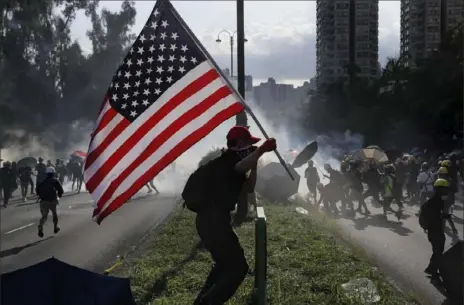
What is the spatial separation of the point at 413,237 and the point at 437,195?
4.03m

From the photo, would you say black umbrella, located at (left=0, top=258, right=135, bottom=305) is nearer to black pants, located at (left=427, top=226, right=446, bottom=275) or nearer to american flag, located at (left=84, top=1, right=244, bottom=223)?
american flag, located at (left=84, top=1, right=244, bottom=223)

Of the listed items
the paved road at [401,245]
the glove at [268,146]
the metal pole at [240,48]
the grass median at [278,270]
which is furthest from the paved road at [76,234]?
the glove at [268,146]

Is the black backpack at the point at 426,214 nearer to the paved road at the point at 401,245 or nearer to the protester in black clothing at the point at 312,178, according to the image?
the paved road at the point at 401,245

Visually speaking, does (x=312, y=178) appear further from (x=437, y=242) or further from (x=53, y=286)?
(x=53, y=286)

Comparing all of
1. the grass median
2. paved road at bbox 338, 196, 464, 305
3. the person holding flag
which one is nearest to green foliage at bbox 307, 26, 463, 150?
paved road at bbox 338, 196, 464, 305

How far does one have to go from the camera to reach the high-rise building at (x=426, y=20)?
26206mm

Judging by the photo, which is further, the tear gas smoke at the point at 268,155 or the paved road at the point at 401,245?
the tear gas smoke at the point at 268,155

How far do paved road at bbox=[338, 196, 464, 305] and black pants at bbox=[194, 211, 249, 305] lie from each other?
3109 millimetres

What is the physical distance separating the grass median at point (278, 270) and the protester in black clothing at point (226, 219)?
1.23m

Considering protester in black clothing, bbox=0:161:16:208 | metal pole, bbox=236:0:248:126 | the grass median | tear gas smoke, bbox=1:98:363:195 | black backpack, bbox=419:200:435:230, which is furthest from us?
tear gas smoke, bbox=1:98:363:195

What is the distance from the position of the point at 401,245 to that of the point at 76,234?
696 cm

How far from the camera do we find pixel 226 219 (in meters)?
4.86

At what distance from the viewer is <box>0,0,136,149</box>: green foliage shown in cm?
4547

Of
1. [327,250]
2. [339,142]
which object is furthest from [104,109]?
[339,142]
